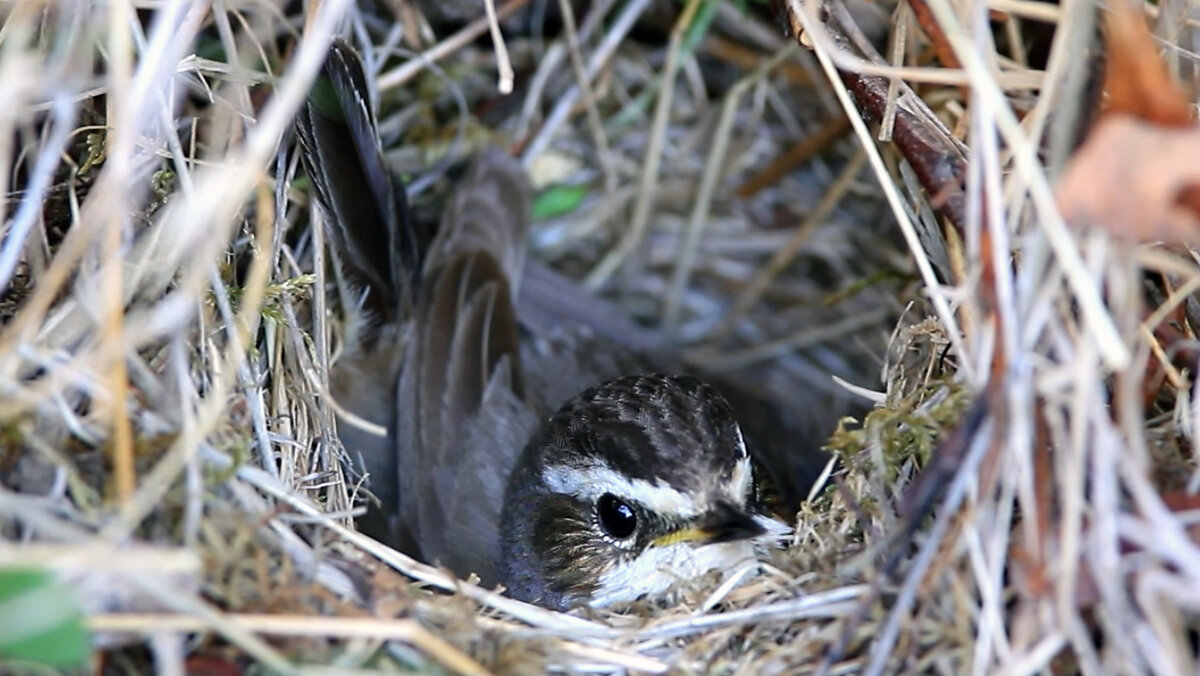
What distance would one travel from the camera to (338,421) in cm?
400

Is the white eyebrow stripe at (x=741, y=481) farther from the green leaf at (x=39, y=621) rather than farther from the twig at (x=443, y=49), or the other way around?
the green leaf at (x=39, y=621)

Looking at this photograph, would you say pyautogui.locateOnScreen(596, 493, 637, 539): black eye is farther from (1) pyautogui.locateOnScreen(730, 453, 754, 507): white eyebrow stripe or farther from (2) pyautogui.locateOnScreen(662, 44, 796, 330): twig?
(2) pyautogui.locateOnScreen(662, 44, 796, 330): twig

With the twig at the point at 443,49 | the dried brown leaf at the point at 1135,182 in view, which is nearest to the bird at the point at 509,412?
the twig at the point at 443,49

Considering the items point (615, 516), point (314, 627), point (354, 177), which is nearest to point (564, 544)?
point (615, 516)

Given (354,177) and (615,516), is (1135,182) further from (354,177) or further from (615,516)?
(354,177)

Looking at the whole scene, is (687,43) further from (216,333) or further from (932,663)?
(932,663)

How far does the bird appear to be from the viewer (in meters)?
3.36

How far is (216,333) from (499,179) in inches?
71.3

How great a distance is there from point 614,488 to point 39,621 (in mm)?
1717

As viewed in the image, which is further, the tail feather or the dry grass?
the tail feather

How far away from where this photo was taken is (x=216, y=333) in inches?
118

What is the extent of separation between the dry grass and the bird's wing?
0.51 meters

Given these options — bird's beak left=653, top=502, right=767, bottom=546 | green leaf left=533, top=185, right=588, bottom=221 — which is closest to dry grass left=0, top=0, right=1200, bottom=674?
bird's beak left=653, top=502, right=767, bottom=546

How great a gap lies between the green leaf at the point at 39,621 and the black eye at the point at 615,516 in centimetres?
165
